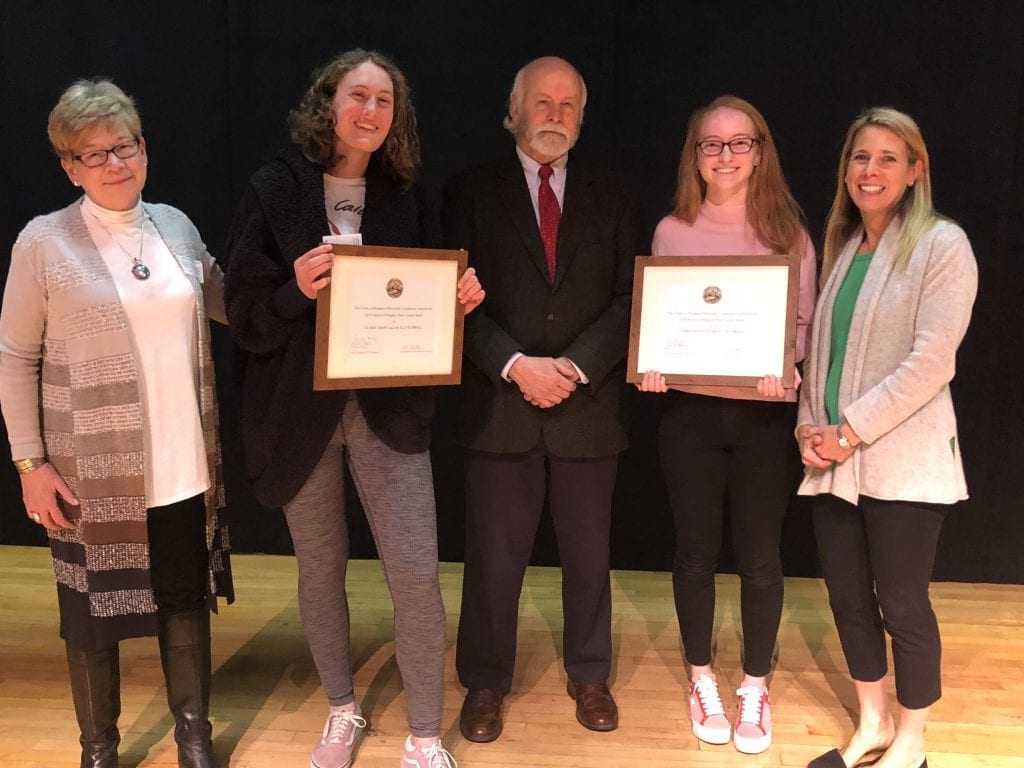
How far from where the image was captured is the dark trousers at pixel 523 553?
7.10ft

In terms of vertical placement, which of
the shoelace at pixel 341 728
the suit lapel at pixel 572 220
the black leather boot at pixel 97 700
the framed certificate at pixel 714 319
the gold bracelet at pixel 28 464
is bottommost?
the shoelace at pixel 341 728

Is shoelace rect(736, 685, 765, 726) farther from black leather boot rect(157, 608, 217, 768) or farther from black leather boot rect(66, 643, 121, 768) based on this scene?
black leather boot rect(66, 643, 121, 768)

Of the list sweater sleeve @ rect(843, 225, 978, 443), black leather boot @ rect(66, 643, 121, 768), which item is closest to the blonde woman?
sweater sleeve @ rect(843, 225, 978, 443)

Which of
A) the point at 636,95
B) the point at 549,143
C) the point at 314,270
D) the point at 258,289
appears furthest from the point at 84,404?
the point at 636,95

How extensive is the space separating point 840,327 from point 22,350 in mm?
1928

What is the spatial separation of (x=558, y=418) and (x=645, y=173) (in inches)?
53.6

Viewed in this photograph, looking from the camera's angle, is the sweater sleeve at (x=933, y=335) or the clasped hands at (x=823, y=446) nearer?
the sweater sleeve at (x=933, y=335)

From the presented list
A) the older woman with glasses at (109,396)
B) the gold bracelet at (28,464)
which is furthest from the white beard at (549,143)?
the gold bracelet at (28,464)

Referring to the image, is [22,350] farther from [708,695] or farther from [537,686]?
[708,695]

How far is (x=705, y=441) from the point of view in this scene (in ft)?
6.83

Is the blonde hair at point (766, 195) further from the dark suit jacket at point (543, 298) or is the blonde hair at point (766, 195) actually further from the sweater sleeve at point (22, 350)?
the sweater sleeve at point (22, 350)

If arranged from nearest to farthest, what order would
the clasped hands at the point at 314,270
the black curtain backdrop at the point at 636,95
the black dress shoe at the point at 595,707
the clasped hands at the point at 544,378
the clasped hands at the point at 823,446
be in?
A: the clasped hands at the point at 314,270
the clasped hands at the point at 823,446
the clasped hands at the point at 544,378
the black dress shoe at the point at 595,707
the black curtain backdrop at the point at 636,95

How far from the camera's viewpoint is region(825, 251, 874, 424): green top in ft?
6.23

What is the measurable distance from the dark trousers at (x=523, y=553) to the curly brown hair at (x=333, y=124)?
0.82 m
